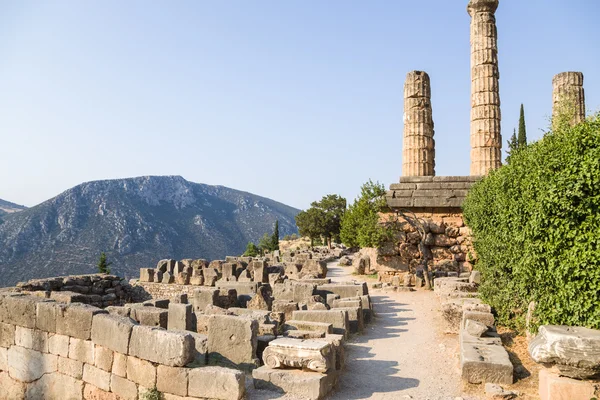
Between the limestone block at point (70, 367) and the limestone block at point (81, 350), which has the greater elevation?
the limestone block at point (81, 350)

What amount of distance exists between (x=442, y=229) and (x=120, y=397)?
1270 cm

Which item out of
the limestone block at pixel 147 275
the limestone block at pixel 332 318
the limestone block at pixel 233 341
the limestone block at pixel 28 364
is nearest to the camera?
the limestone block at pixel 233 341

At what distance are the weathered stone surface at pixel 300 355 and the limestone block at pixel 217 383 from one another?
817 mm

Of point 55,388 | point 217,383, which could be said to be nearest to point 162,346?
point 217,383

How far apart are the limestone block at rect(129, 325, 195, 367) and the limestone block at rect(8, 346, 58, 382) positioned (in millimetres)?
2396

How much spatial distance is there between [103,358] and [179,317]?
5.46 feet

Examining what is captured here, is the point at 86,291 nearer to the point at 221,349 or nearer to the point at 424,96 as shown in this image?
the point at 221,349

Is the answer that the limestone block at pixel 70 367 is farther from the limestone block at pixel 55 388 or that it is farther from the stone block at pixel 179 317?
the stone block at pixel 179 317

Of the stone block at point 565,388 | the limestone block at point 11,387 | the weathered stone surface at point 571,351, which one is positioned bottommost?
the limestone block at point 11,387

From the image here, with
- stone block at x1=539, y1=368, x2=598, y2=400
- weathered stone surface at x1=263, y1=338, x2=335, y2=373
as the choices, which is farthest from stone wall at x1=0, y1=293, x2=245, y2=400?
stone block at x1=539, y1=368, x2=598, y2=400

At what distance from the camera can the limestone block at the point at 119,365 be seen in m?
7.26

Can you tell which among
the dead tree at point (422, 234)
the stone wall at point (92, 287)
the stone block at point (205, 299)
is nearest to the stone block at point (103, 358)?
the stone block at point (205, 299)

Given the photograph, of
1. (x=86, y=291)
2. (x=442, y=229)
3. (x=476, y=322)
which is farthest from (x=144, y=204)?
(x=476, y=322)

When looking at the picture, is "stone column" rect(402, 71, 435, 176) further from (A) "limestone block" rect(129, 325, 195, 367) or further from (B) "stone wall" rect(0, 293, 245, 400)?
(A) "limestone block" rect(129, 325, 195, 367)
